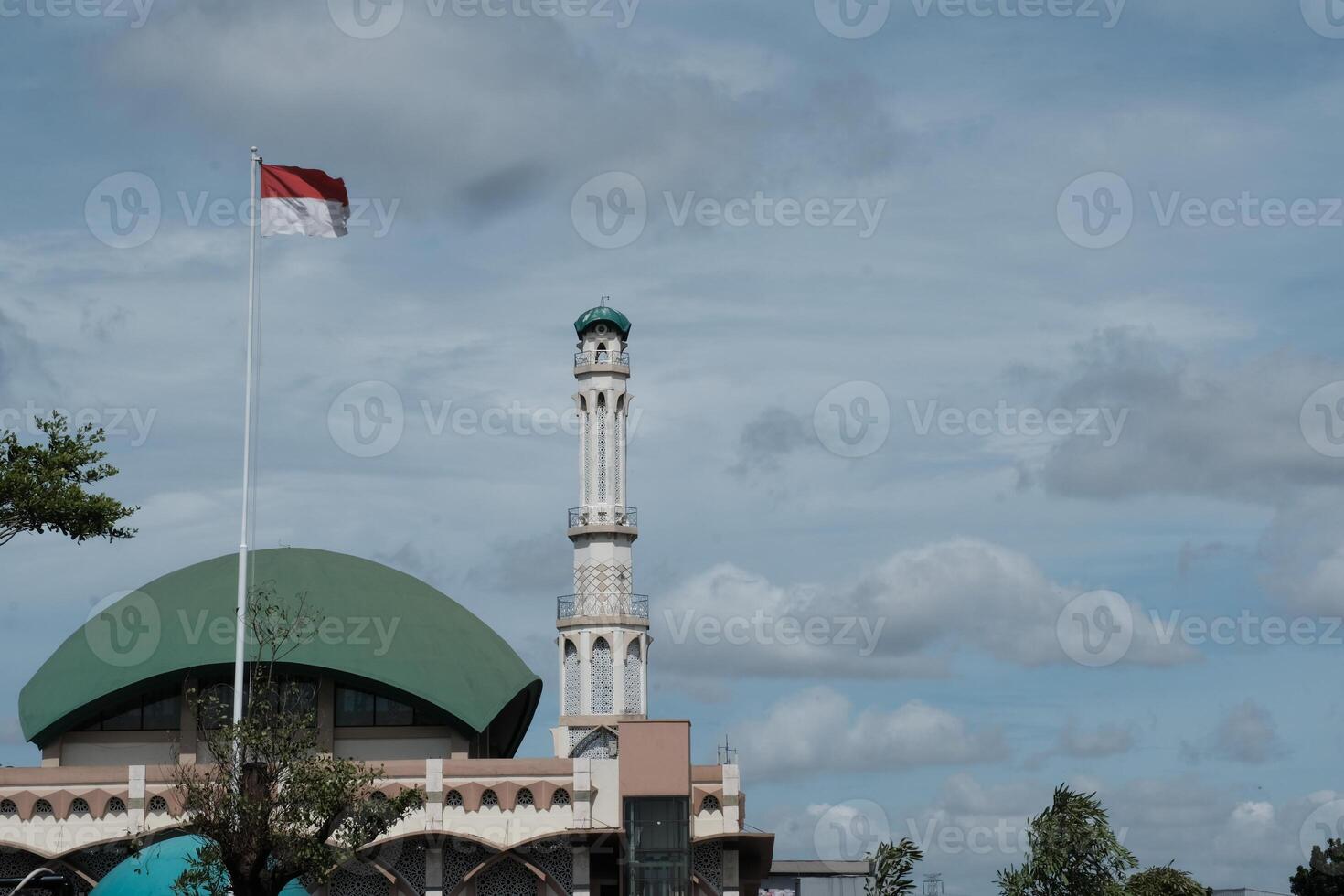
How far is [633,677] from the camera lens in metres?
65.0

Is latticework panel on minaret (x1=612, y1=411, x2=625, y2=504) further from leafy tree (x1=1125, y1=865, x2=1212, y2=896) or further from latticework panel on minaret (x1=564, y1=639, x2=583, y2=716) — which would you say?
leafy tree (x1=1125, y1=865, x2=1212, y2=896)

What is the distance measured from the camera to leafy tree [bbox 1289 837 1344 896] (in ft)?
325

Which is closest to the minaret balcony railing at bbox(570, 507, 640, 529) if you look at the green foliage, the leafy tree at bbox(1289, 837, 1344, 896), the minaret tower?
the minaret tower

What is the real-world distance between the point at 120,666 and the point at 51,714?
2.34 m

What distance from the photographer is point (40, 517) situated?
34.8m

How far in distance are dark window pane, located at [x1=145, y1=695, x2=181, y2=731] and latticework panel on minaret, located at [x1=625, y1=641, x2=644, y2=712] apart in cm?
1791

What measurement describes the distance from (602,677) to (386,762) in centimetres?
1543

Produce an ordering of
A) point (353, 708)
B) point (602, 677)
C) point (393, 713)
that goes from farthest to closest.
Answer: point (602, 677), point (393, 713), point (353, 708)

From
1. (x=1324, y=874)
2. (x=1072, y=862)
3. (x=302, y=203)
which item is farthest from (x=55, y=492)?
(x=1324, y=874)

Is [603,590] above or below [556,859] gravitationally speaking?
above

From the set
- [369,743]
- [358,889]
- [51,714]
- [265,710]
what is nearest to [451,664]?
[369,743]

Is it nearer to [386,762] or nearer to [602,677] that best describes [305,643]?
[386,762]

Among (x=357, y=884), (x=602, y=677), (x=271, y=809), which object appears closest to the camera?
(x=271, y=809)

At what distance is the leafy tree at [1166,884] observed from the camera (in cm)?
5200
